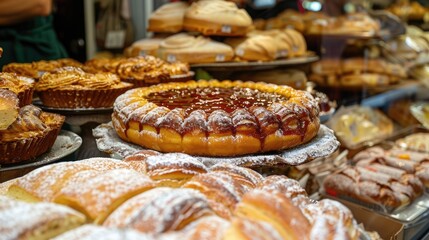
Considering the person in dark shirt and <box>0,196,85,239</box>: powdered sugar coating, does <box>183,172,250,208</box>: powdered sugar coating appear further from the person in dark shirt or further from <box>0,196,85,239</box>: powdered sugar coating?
the person in dark shirt

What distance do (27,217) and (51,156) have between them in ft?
2.75

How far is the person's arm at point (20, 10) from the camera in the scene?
277 centimetres

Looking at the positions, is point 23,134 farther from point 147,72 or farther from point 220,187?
point 147,72

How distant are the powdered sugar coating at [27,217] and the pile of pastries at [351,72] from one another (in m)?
3.83

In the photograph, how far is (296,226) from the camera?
92cm

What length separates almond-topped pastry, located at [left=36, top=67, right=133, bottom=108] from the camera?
2.12 meters

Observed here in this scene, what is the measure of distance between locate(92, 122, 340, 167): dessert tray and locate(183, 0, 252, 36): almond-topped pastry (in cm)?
152

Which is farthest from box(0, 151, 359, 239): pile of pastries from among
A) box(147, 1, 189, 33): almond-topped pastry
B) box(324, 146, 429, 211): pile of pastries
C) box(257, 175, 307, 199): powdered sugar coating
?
box(147, 1, 189, 33): almond-topped pastry

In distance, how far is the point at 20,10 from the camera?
2807 mm

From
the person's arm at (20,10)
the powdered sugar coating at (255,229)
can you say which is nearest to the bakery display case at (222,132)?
the powdered sugar coating at (255,229)

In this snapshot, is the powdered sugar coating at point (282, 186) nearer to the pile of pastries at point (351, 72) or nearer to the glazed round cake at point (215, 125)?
the glazed round cake at point (215, 125)

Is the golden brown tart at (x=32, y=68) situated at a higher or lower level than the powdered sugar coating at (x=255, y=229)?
lower

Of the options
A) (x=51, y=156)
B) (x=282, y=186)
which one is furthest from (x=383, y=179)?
(x=51, y=156)

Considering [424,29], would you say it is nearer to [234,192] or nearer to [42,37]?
[42,37]
